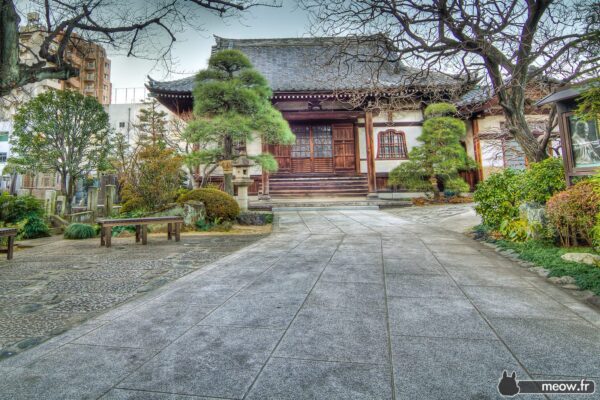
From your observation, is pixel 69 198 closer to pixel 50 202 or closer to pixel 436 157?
pixel 50 202

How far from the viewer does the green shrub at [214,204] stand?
7.50 m

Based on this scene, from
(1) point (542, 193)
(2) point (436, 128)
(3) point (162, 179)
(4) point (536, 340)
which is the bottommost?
(4) point (536, 340)

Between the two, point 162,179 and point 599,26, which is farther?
point 162,179

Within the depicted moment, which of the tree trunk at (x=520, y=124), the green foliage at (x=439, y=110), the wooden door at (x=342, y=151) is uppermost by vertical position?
the green foliage at (x=439, y=110)

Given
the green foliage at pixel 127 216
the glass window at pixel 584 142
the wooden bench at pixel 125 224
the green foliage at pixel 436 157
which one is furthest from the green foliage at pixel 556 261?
the green foliage at pixel 127 216

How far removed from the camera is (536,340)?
1.66 meters

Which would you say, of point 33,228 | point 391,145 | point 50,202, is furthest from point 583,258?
point 50,202

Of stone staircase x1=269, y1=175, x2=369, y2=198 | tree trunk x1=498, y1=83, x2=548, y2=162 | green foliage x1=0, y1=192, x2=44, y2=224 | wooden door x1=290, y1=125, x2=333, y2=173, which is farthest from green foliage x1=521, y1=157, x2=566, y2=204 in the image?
green foliage x1=0, y1=192, x2=44, y2=224

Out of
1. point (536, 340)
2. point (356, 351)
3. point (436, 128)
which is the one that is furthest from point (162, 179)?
point (436, 128)

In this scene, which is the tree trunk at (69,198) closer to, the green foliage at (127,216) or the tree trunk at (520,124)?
the green foliage at (127,216)

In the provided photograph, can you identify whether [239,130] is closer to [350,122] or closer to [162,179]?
[162,179]

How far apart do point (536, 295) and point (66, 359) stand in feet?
11.0

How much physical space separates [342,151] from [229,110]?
22.8ft

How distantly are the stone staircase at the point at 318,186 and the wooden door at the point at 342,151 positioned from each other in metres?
0.84
